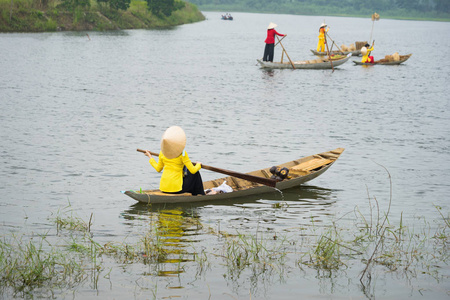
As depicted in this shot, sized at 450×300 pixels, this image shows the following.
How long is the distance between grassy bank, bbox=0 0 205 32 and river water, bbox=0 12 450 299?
1014cm

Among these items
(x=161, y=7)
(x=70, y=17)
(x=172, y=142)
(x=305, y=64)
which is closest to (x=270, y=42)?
(x=305, y=64)

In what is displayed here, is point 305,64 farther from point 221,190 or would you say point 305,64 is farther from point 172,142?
point 172,142

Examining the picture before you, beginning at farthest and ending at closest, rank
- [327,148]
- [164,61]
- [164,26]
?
1. [164,26]
2. [164,61]
3. [327,148]

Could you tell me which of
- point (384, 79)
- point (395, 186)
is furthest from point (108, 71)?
point (395, 186)

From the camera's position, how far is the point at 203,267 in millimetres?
7039

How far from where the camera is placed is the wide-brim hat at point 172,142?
8.97m

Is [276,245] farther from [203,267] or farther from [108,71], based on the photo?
[108,71]

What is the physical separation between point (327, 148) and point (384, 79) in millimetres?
15331

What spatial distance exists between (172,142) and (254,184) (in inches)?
94.8

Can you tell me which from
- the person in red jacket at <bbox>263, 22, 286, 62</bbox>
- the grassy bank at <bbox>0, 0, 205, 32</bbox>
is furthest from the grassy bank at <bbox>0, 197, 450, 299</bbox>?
the grassy bank at <bbox>0, 0, 205, 32</bbox>

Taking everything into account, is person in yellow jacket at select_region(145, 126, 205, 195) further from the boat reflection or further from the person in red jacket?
the person in red jacket

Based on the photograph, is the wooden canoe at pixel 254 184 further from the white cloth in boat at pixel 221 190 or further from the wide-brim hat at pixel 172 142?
the wide-brim hat at pixel 172 142

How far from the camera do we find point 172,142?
353 inches

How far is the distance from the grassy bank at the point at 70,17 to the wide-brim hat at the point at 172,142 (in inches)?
1475
